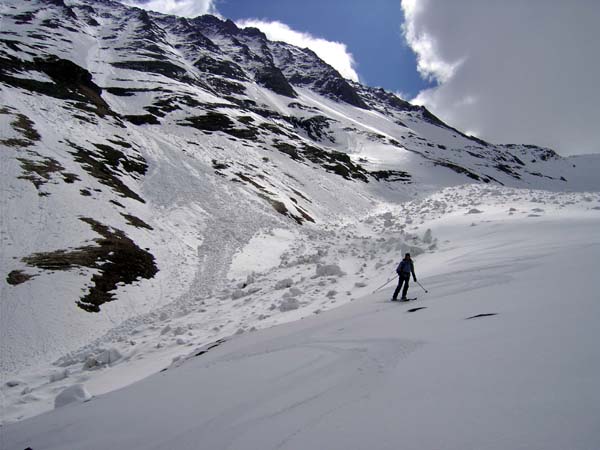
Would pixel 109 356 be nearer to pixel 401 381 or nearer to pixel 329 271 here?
pixel 329 271

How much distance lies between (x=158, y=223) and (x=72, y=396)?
17.5m

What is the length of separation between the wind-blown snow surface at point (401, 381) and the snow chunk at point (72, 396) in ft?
0.92

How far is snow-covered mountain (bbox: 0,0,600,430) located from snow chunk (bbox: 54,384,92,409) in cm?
71

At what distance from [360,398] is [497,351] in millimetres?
1977

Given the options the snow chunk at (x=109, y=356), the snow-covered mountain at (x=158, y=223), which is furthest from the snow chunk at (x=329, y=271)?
the snow chunk at (x=109, y=356)

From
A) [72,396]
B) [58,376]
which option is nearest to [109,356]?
[58,376]

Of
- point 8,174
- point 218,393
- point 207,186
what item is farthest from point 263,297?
point 207,186

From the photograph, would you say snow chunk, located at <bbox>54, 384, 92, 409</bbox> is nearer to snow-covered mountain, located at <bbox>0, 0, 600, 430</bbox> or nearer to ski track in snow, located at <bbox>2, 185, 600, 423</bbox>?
ski track in snow, located at <bbox>2, 185, 600, 423</bbox>

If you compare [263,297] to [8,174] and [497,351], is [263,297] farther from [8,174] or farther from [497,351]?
[8,174]

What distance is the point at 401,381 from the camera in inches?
170

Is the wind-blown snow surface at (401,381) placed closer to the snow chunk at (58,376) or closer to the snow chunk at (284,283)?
the snow chunk at (58,376)

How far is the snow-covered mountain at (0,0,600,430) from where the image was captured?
38.5ft

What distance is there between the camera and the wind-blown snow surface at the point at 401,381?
3.12 metres

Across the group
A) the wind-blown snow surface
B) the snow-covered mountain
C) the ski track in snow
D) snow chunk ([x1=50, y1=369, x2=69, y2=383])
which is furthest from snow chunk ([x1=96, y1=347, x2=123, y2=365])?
snow chunk ([x1=50, y1=369, x2=69, y2=383])
